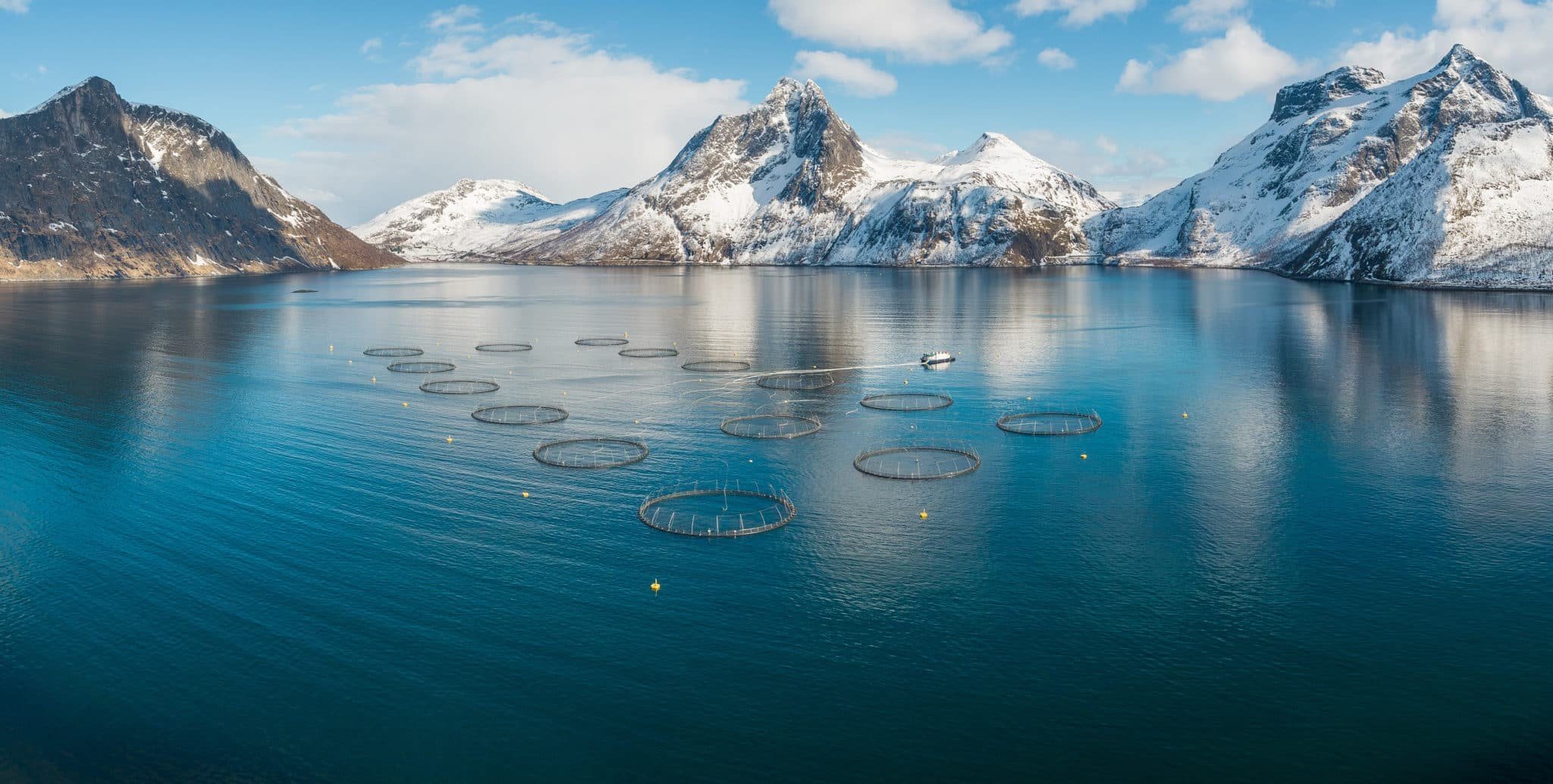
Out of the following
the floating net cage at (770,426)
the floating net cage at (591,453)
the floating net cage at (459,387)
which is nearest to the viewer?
the floating net cage at (591,453)

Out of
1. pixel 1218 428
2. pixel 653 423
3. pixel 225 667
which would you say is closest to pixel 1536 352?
pixel 1218 428

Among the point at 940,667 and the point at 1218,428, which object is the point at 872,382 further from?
the point at 940,667

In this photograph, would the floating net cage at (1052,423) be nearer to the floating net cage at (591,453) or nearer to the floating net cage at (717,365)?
the floating net cage at (591,453)

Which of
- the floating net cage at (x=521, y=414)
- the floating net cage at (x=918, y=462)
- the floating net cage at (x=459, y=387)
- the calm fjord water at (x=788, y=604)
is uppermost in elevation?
the floating net cage at (x=459, y=387)

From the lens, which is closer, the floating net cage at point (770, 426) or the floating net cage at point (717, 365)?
the floating net cage at point (770, 426)

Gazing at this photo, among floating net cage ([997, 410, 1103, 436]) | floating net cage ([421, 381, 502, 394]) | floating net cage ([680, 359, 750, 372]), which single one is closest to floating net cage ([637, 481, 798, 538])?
floating net cage ([997, 410, 1103, 436])

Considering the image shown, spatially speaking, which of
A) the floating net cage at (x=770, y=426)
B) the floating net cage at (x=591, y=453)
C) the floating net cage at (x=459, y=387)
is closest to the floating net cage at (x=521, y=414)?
the floating net cage at (x=591, y=453)

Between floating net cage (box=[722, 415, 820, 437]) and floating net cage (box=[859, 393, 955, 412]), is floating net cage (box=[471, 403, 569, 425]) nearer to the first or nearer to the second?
floating net cage (box=[722, 415, 820, 437])
